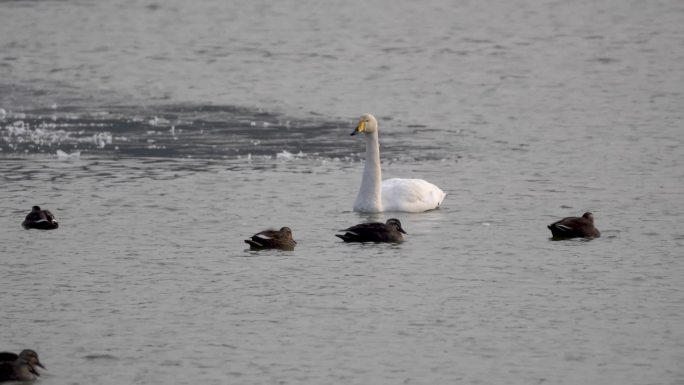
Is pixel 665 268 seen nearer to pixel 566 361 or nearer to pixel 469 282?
pixel 469 282

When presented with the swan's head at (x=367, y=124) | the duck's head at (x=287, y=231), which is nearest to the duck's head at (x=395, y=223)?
the duck's head at (x=287, y=231)

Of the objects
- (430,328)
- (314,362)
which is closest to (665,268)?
(430,328)

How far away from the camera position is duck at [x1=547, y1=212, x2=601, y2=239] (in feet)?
49.5

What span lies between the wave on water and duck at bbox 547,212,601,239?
21.4ft

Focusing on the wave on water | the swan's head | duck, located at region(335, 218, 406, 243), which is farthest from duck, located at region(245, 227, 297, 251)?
the wave on water

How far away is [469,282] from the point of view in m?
13.4

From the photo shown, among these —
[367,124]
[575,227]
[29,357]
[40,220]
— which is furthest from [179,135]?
[29,357]

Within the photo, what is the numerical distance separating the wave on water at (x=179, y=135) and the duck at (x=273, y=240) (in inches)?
249

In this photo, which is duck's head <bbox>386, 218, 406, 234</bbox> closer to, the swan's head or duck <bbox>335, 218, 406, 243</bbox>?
duck <bbox>335, 218, 406, 243</bbox>

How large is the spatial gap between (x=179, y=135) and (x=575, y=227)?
32.7 ft

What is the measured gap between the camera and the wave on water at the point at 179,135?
21.7 metres

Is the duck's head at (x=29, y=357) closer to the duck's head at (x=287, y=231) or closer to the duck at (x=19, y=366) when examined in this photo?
the duck at (x=19, y=366)

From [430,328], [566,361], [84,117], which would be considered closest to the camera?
[566,361]

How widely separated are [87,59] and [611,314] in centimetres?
2358
